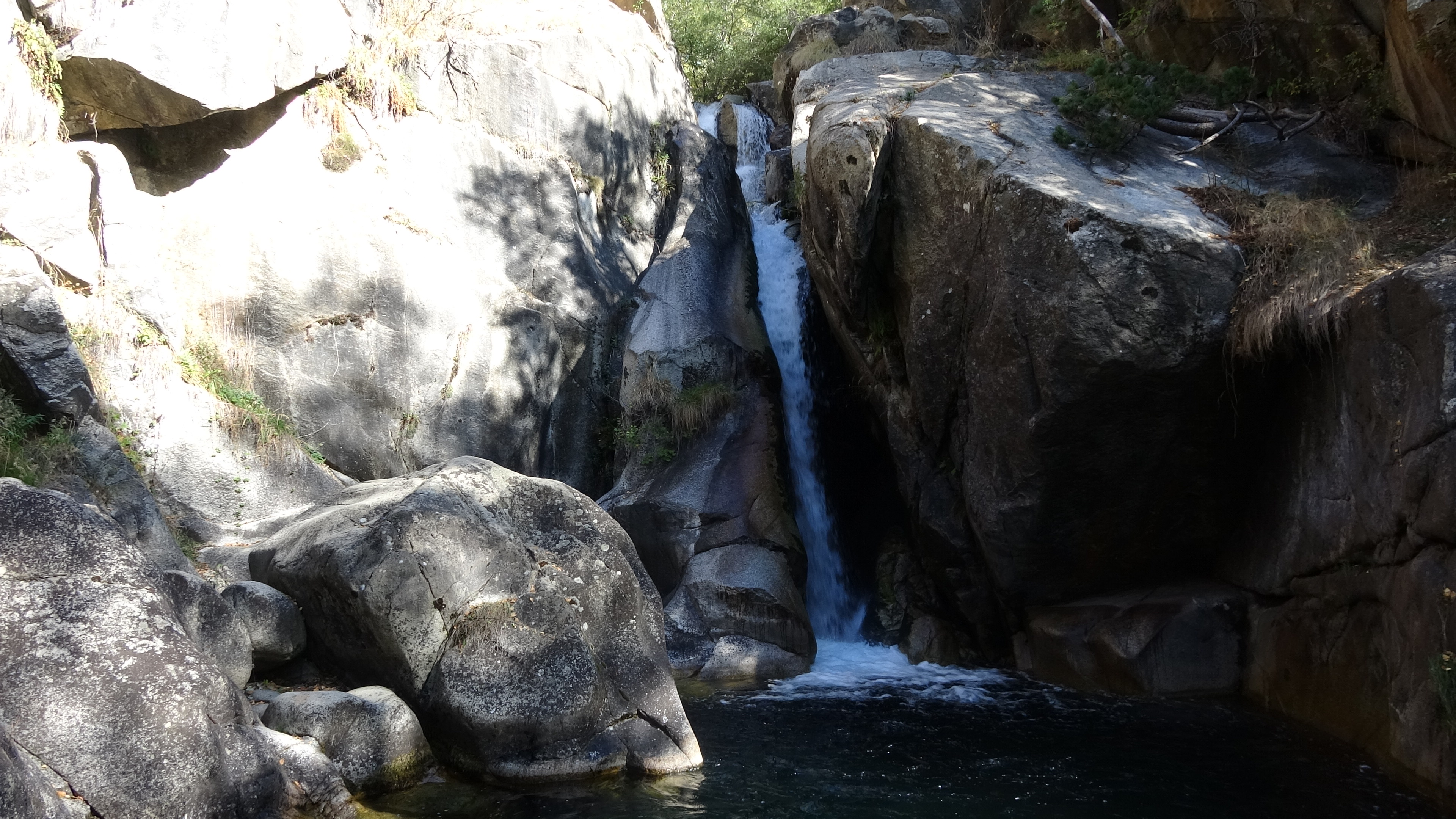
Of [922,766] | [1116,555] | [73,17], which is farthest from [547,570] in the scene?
[73,17]

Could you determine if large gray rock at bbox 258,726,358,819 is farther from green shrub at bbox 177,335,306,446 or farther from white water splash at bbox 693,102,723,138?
white water splash at bbox 693,102,723,138

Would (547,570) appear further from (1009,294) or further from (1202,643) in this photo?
(1202,643)

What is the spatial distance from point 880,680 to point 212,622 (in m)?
5.90

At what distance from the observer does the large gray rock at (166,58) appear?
35.7 ft

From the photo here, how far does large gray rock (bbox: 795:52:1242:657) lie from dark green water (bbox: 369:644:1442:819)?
1.54 metres

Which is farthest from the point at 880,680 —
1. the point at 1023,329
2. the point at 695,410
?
the point at 695,410

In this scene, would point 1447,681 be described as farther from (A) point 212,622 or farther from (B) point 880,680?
(A) point 212,622

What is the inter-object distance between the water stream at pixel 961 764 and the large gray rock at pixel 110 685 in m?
1.05

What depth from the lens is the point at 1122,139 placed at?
969cm

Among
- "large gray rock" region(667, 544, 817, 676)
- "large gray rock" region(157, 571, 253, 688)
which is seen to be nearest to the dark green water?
"large gray rock" region(667, 544, 817, 676)

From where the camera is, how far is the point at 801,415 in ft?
43.3

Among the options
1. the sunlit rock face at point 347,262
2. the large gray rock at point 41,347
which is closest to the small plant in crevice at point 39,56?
the sunlit rock face at point 347,262

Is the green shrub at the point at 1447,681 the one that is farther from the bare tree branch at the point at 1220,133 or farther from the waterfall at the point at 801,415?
the waterfall at the point at 801,415

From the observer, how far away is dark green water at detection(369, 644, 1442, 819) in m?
6.53
